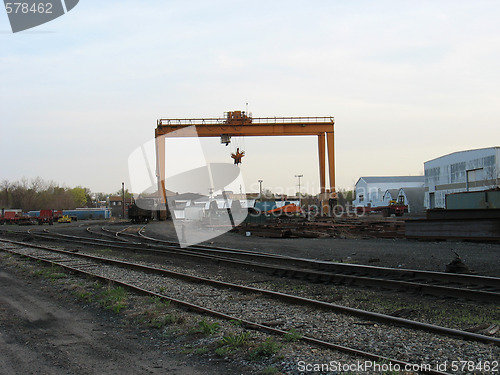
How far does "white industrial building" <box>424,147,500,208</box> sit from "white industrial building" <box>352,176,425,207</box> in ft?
84.6

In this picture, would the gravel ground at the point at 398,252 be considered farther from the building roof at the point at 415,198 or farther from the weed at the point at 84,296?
the building roof at the point at 415,198

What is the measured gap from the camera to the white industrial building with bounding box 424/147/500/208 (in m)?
42.2

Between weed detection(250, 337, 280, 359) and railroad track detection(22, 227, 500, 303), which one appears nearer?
weed detection(250, 337, 280, 359)

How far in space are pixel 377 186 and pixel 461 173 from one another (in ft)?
118

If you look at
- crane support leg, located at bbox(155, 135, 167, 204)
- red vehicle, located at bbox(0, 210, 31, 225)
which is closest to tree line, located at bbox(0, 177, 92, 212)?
red vehicle, located at bbox(0, 210, 31, 225)

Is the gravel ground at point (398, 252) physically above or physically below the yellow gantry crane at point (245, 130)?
below

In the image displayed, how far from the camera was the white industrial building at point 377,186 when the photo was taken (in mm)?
80500

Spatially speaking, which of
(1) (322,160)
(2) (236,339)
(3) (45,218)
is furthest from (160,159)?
(2) (236,339)

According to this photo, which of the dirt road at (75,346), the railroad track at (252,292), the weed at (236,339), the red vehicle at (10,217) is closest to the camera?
the dirt road at (75,346)

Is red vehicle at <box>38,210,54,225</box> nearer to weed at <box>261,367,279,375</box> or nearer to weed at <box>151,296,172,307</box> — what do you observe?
weed at <box>151,296,172,307</box>

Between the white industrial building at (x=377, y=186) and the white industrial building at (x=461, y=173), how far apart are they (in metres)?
25.8

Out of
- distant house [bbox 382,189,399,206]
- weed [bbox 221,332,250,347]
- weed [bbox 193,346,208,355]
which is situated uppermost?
distant house [bbox 382,189,399,206]

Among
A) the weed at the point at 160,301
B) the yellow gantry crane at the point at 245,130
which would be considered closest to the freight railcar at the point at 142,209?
the yellow gantry crane at the point at 245,130

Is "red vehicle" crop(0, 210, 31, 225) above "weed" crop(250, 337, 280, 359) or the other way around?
above
